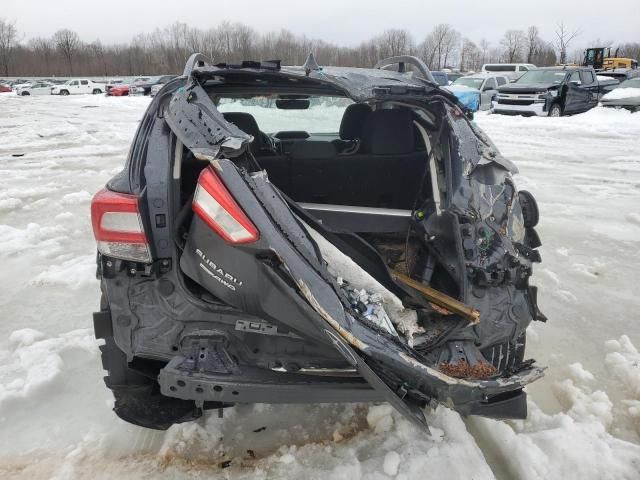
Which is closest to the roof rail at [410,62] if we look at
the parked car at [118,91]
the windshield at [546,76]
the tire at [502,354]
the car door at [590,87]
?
the tire at [502,354]

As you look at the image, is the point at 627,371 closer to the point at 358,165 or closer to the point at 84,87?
the point at 358,165

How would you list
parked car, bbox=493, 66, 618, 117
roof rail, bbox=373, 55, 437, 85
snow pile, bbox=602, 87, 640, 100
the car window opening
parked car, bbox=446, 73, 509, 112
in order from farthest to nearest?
parked car, bbox=446, 73, 509, 112 < parked car, bbox=493, 66, 618, 117 < snow pile, bbox=602, 87, 640, 100 < roof rail, bbox=373, 55, 437, 85 < the car window opening

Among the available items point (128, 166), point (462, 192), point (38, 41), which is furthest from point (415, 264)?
point (38, 41)

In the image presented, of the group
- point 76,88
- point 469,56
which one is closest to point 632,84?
point 76,88

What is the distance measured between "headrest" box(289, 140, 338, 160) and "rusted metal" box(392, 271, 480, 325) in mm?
1184

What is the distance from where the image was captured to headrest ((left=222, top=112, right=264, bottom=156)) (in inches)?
137

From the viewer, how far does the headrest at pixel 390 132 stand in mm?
3377

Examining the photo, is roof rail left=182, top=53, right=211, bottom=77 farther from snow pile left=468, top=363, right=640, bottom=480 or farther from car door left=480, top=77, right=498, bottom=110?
car door left=480, top=77, right=498, bottom=110

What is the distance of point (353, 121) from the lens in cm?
389

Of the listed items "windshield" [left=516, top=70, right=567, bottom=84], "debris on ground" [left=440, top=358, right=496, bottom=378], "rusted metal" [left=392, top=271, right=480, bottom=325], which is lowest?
"debris on ground" [left=440, top=358, right=496, bottom=378]

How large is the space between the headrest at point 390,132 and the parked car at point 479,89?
53.9 ft

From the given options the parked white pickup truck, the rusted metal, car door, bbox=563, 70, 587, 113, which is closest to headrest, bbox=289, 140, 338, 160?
the rusted metal

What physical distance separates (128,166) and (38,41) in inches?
3550

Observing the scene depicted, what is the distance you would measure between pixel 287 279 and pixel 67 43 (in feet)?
280
